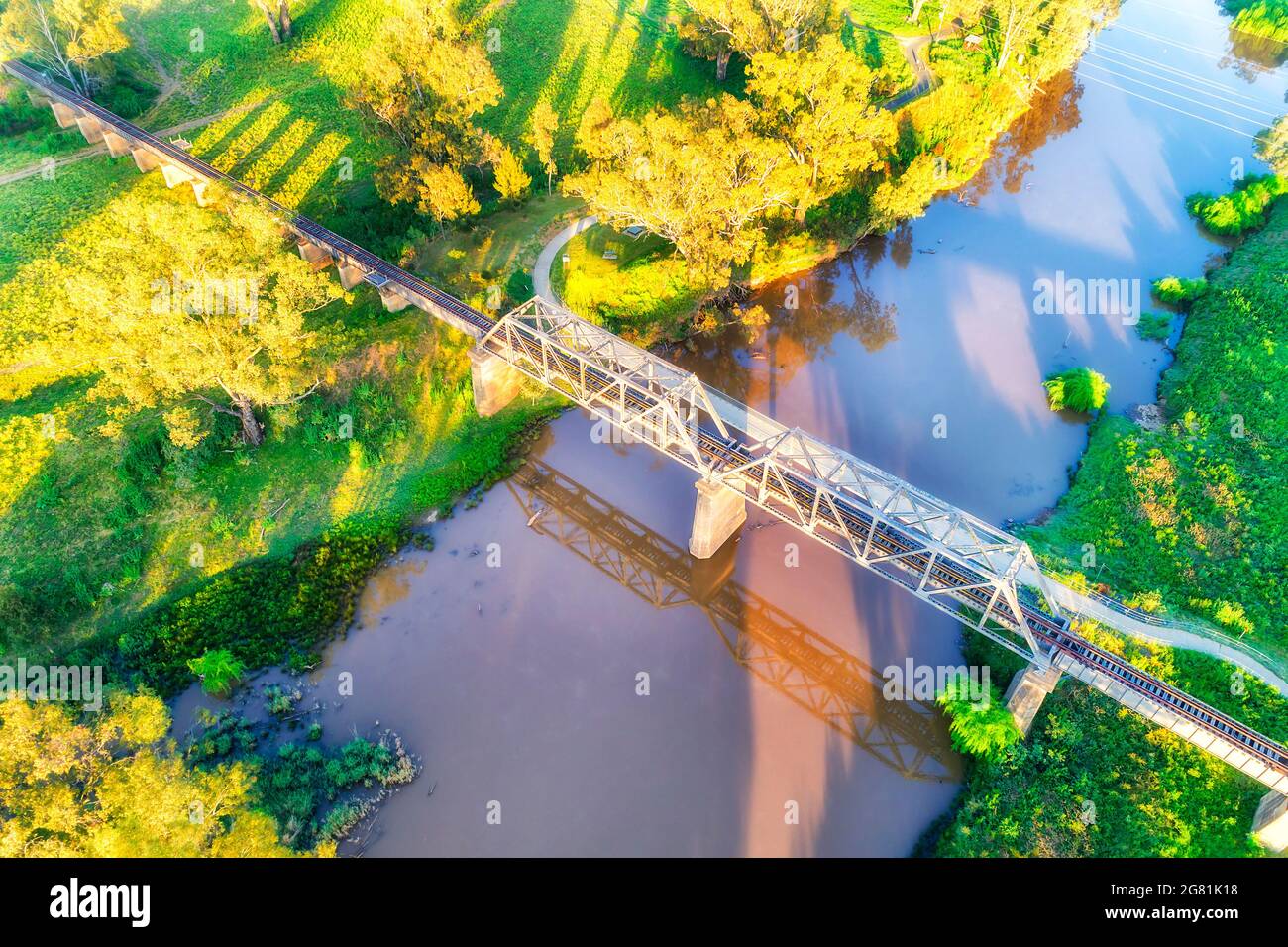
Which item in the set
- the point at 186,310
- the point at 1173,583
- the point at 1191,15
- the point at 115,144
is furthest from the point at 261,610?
the point at 1191,15

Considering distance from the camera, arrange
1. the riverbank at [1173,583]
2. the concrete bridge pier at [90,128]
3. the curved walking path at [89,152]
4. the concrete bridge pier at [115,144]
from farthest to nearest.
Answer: the concrete bridge pier at [90,128] < the concrete bridge pier at [115,144] < the curved walking path at [89,152] < the riverbank at [1173,583]

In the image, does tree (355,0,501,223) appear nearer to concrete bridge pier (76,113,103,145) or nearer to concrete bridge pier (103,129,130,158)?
concrete bridge pier (103,129,130,158)

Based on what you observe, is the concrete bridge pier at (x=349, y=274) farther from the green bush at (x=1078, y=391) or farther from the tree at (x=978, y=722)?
the green bush at (x=1078, y=391)

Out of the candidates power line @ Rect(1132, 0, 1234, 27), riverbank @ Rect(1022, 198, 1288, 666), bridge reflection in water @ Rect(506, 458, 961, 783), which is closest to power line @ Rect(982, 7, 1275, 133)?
power line @ Rect(1132, 0, 1234, 27)

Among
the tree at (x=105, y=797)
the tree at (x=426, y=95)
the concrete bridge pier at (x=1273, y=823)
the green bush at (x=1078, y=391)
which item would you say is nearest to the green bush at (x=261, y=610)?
the tree at (x=105, y=797)

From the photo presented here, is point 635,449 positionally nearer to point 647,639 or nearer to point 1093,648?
point 647,639

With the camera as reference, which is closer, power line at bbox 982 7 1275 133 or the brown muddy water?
the brown muddy water
